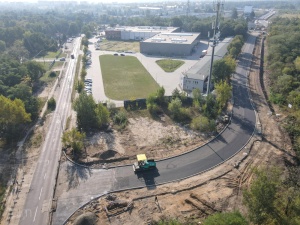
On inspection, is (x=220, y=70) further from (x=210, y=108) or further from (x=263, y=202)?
(x=263, y=202)

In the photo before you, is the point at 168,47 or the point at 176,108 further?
the point at 168,47

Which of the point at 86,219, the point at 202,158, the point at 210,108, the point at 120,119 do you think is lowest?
the point at 202,158

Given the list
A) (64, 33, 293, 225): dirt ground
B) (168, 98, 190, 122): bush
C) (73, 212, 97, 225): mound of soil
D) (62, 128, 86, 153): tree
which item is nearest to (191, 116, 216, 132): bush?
(168, 98, 190, 122): bush

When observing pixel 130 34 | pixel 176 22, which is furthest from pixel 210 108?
pixel 176 22

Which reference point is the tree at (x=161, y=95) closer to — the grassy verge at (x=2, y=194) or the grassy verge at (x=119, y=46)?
the grassy verge at (x=2, y=194)

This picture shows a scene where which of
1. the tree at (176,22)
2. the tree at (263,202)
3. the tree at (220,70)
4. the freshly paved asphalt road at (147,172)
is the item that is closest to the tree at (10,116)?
the freshly paved asphalt road at (147,172)

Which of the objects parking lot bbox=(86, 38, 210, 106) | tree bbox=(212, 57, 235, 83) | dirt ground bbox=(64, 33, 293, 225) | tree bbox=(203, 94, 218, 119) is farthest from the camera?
parking lot bbox=(86, 38, 210, 106)

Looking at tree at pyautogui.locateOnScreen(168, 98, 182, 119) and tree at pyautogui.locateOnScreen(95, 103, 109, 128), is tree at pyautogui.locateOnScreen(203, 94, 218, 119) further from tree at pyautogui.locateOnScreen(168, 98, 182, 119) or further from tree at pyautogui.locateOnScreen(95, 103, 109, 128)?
tree at pyautogui.locateOnScreen(95, 103, 109, 128)

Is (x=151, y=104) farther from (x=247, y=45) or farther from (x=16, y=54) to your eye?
(x=247, y=45)
